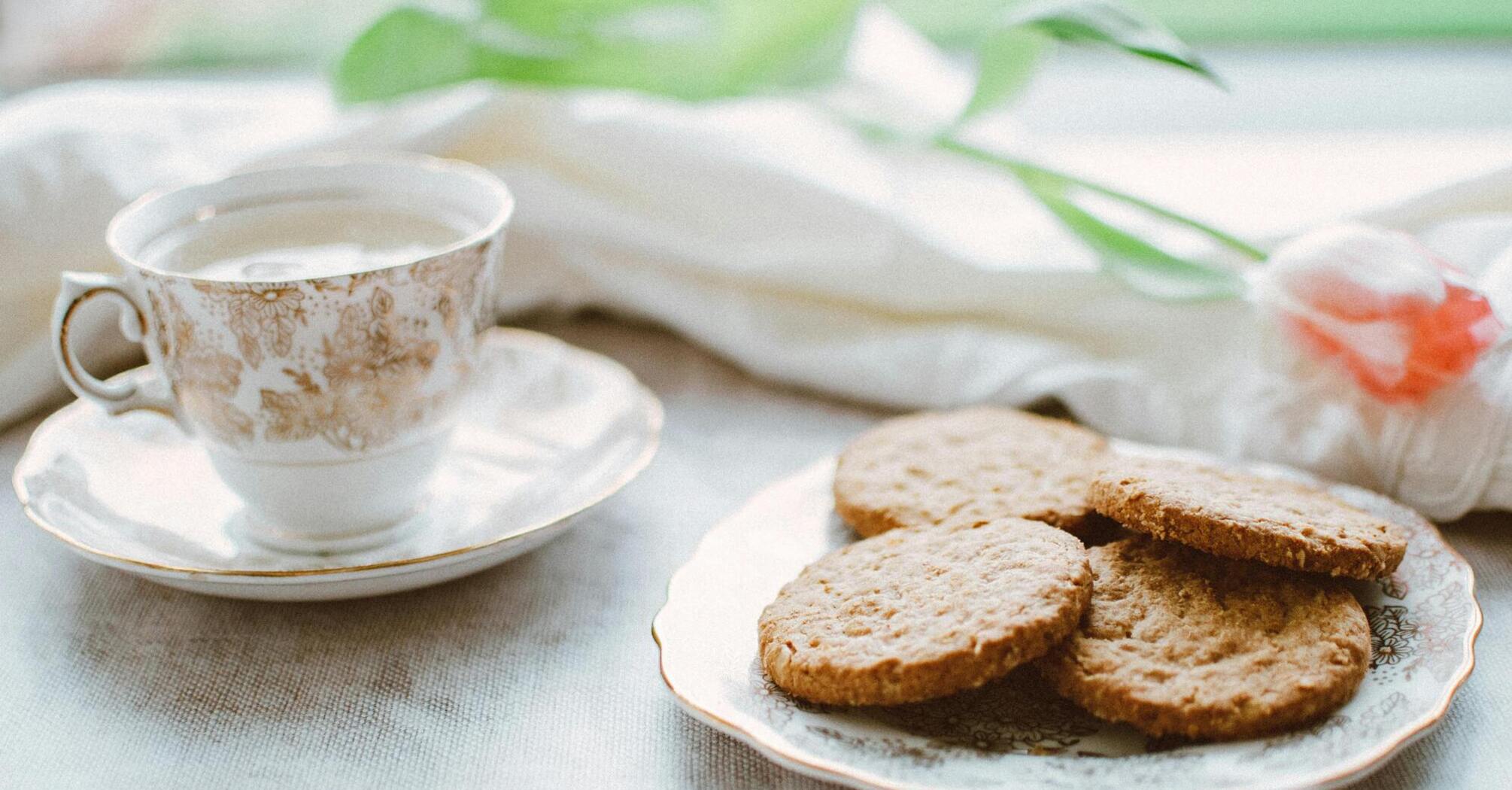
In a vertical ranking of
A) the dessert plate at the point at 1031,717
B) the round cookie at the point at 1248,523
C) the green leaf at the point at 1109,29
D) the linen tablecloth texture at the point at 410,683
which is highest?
the green leaf at the point at 1109,29

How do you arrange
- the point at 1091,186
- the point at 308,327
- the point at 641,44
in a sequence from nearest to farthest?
the point at 308,327 → the point at 1091,186 → the point at 641,44

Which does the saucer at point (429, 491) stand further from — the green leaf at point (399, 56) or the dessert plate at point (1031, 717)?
the green leaf at point (399, 56)

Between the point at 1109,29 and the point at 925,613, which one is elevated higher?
the point at 1109,29

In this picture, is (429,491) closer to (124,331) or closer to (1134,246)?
(124,331)

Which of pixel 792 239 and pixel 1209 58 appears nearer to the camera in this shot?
pixel 792 239

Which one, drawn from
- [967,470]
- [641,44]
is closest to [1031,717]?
[967,470]

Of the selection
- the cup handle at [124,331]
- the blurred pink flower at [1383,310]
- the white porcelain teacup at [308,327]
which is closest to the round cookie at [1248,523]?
the blurred pink flower at [1383,310]

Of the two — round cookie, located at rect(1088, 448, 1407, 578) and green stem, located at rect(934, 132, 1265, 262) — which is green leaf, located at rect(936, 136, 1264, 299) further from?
round cookie, located at rect(1088, 448, 1407, 578)

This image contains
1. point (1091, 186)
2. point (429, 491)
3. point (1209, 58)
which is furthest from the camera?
point (1209, 58)

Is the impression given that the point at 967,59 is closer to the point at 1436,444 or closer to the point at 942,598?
the point at 1436,444
